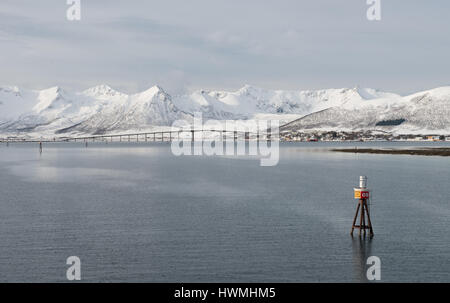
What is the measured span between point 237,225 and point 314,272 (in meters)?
14.2

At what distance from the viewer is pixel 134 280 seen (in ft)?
98.8

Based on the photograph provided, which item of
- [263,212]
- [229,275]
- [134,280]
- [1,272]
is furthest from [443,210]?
[1,272]

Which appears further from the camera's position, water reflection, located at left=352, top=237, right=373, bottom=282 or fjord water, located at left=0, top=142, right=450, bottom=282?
fjord water, located at left=0, top=142, right=450, bottom=282
